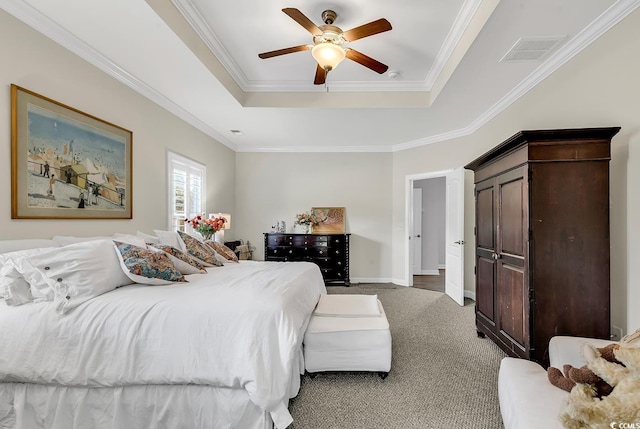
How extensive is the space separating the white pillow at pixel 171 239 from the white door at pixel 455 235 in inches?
152

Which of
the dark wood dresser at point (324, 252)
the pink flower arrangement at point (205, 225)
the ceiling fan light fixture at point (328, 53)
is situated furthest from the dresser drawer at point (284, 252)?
the ceiling fan light fixture at point (328, 53)

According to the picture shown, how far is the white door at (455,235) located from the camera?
14.3ft

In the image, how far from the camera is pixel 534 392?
1382mm

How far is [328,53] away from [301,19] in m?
0.31

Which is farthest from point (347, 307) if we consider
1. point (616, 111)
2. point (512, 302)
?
point (616, 111)

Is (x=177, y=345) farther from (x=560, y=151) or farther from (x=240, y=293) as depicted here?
(x=560, y=151)

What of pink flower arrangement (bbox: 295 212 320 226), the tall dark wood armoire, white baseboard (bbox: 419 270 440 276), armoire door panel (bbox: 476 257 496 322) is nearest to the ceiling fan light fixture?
the tall dark wood armoire

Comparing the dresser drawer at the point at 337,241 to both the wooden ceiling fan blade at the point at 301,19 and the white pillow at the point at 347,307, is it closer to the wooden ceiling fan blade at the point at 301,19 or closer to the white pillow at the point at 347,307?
the white pillow at the point at 347,307

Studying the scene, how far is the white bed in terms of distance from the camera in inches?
62.3

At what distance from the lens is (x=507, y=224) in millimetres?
2479

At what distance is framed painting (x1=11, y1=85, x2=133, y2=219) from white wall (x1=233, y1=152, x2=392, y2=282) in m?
3.00

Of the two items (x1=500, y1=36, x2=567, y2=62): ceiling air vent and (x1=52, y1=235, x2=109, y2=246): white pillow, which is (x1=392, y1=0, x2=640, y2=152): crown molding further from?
(x1=52, y1=235, x2=109, y2=246): white pillow

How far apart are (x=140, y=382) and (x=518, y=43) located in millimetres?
3692

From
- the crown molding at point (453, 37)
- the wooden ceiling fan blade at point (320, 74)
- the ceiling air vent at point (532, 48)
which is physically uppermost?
the crown molding at point (453, 37)
